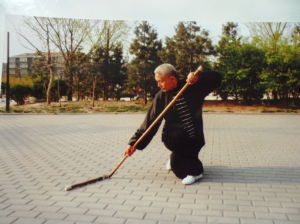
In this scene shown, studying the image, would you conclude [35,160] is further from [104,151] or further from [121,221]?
[121,221]

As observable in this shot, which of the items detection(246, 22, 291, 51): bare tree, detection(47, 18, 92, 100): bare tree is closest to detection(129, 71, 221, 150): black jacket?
detection(47, 18, 92, 100): bare tree

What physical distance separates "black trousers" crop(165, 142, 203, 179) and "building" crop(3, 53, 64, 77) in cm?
1214

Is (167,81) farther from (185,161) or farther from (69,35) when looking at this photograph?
(69,35)

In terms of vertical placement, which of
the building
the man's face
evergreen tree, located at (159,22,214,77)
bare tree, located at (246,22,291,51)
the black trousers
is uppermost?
bare tree, located at (246,22,291,51)

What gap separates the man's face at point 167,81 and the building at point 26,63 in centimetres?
1201

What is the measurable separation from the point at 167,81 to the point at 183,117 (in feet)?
1.65

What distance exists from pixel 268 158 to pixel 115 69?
1167cm

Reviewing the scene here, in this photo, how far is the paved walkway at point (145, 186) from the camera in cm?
328

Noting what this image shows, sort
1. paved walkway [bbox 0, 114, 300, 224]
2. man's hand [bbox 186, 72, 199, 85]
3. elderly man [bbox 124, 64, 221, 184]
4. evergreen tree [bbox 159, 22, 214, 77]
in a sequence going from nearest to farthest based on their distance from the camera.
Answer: paved walkway [bbox 0, 114, 300, 224]
man's hand [bbox 186, 72, 199, 85]
elderly man [bbox 124, 64, 221, 184]
evergreen tree [bbox 159, 22, 214, 77]

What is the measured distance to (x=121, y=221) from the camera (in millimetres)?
3133

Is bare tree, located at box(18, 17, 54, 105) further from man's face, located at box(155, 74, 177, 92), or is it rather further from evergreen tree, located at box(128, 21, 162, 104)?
man's face, located at box(155, 74, 177, 92)

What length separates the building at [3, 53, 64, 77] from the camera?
1520 centimetres

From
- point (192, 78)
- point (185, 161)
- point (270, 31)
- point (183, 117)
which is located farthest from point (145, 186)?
point (270, 31)

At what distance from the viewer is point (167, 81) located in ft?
14.3
